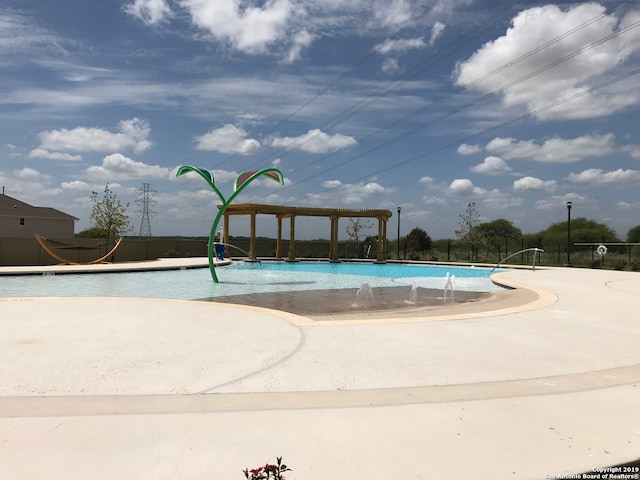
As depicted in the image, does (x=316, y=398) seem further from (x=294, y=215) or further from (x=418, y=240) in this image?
(x=418, y=240)

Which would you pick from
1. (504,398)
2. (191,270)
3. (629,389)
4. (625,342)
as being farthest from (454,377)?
(191,270)

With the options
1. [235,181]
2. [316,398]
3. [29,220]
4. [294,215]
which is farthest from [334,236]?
[316,398]

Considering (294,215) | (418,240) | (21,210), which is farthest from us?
(418,240)

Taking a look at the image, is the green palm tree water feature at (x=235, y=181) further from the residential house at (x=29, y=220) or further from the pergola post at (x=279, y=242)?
the residential house at (x=29, y=220)

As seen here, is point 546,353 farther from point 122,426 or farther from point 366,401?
point 122,426

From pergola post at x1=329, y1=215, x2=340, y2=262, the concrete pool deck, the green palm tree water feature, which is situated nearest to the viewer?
the concrete pool deck

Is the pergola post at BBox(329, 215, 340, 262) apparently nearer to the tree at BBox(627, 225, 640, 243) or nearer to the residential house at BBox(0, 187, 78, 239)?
the residential house at BBox(0, 187, 78, 239)

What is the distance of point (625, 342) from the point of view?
614 centimetres

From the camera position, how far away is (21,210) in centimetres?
3262

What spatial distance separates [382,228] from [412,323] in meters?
25.4

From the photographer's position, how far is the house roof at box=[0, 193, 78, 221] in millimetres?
32125

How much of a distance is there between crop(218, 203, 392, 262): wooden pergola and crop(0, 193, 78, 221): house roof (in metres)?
14.7

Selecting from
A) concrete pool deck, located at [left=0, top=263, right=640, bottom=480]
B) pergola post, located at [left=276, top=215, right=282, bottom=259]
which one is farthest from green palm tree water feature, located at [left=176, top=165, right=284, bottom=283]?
pergola post, located at [left=276, top=215, right=282, bottom=259]

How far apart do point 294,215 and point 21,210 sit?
66.9 feet
